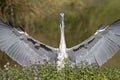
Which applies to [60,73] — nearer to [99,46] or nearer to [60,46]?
[60,46]

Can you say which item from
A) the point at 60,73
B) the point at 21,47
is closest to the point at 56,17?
the point at 21,47

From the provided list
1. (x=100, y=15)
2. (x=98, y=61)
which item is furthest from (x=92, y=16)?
(x=98, y=61)

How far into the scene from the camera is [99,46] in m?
6.32

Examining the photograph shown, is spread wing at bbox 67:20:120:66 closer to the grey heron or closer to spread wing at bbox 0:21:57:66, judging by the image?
the grey heron

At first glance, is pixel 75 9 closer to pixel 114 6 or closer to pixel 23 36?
pixel 114 6

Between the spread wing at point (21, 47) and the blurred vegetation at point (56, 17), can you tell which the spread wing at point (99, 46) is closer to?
the spread wing at point (21, 47)

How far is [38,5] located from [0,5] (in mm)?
950

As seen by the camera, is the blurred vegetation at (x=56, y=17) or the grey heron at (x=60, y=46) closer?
the grey heron at (x=60, y=46)

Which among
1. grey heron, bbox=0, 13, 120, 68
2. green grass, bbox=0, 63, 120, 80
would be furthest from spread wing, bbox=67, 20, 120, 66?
green grass, bbox=0, 63, 120, 80

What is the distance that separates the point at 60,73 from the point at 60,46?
139 centimetres

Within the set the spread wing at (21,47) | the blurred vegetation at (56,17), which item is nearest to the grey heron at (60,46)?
the spread wing at (21,47)

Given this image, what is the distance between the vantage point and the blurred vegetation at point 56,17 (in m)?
9.05

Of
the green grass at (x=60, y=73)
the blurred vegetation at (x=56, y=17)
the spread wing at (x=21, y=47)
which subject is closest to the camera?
the green grass at (x=60, y=73)

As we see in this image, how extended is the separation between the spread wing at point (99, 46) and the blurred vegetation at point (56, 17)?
213 centimetres
